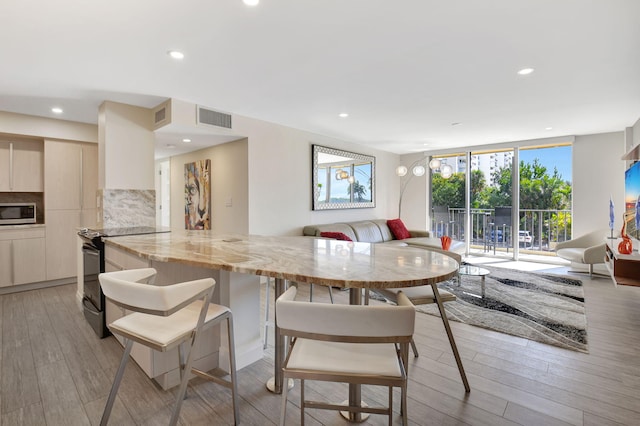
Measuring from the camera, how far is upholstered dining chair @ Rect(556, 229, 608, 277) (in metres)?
4.57

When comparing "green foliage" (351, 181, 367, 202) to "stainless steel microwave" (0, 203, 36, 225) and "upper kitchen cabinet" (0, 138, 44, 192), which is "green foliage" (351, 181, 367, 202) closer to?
"upper kitchen cabinet" (0, 138, 44, 192)

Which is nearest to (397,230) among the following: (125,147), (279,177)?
(279,177)

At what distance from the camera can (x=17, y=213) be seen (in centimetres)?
434

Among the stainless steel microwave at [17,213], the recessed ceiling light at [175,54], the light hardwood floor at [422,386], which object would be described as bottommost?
the light hardwood floor at [422,386]

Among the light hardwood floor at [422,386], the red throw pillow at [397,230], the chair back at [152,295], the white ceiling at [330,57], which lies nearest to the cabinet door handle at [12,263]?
the light hardwood floor at [422,386]

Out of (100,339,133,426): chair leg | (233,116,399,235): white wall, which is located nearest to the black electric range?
(100,339,133,426): chair leg

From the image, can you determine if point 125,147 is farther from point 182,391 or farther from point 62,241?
point 182,391

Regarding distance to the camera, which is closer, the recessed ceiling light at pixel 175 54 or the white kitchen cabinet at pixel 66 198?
the recessed ceiling light at pixel 175 54

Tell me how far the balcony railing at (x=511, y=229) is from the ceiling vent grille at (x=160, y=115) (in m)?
5.94

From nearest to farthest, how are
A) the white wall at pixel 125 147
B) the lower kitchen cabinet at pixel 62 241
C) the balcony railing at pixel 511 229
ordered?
the white wall at pixel 125 147
the lower kitchen cabinet at pixel 62 241
the balcony railing at pixel 511 229

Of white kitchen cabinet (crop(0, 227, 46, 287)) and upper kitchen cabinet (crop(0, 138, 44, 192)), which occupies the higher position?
upper kitchen cabinet (crop(0, 138, 44, 192))

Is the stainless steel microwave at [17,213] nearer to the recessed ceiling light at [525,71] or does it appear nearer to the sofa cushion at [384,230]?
the sofa cushion at [384,230]

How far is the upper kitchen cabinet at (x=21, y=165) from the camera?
166 inches

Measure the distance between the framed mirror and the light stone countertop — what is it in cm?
319
